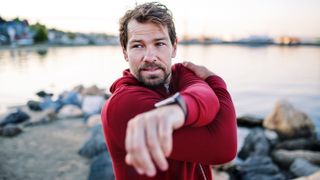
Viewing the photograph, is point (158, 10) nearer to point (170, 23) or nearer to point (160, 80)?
point (170, 23)

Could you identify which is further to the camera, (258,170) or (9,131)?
(9,131)

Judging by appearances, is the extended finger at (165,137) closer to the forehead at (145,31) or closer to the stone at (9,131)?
the forehead at (145,31)

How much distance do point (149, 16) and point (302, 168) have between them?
242 inches

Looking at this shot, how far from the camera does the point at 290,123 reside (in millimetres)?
9336

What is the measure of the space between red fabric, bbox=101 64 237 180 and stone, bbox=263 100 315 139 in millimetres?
8552

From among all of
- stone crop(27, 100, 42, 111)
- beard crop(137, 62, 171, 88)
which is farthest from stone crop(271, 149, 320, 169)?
stone crop(27, 100, 42, 111)

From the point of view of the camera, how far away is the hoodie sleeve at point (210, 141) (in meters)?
1.41

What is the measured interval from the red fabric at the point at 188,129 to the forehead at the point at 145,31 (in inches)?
12.3

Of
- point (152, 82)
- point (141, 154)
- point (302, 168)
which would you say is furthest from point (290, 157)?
point (141, 154)

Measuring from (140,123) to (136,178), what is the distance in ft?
2.68

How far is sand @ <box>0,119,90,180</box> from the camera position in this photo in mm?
5703

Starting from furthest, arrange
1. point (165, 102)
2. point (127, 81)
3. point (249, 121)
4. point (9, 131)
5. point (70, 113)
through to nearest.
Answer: point (249, 121) < point (70, 113) < point (9, 131) < point (127, 81) < point (165, 102)

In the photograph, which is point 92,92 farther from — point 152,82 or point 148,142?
point 148,142

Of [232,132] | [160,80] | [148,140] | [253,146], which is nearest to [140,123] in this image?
[148,140]
